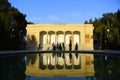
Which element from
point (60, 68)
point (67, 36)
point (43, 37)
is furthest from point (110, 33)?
point (60, 68)

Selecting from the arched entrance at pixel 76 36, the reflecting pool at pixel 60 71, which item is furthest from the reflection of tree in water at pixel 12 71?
the arched entrance at pixel 76 36

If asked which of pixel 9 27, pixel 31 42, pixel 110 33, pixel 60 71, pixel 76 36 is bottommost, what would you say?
pixel 60 71

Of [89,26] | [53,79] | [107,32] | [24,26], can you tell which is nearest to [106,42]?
[107,32]

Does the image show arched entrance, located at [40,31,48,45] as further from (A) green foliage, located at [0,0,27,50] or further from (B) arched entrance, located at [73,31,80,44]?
(B) arched entrance, located at [73,31,80,44]

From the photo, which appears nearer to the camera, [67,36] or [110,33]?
[110,33]

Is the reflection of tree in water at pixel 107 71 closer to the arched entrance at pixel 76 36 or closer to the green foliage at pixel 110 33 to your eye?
the green foliage at pixel 110 33

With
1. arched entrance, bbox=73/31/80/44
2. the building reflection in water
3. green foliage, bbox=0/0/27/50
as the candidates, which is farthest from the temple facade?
the building reflection in water

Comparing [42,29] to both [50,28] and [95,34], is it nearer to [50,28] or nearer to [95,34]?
[50,28]

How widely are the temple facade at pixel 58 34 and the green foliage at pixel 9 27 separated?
2.92 m

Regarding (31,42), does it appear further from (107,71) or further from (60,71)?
(107,71)

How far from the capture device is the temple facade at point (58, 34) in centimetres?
5391

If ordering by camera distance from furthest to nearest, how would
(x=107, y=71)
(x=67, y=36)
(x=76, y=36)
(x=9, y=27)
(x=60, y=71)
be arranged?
(x=67, y=36) < (x=76, y=36) < (x=9, y=27) < (x=60, y=71) < (x=107, y=71)

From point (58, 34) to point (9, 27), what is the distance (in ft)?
56.6

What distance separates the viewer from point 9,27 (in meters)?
42.2
